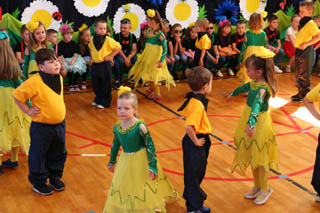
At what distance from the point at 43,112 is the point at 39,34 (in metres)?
1.76

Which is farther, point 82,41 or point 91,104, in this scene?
point 82,41

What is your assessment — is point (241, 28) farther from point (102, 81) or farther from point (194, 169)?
point (194, 169)

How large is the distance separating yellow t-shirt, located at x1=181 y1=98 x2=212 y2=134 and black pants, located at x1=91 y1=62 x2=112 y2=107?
335 centimetres

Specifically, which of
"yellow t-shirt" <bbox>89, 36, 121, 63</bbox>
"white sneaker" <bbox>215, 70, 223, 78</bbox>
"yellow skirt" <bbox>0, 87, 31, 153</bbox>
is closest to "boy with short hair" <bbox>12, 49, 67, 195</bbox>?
"yellow skirt" <bbox>0, 87, 31, 153</bbox>

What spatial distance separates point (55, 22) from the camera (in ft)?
26.3

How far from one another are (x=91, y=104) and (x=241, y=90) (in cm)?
356

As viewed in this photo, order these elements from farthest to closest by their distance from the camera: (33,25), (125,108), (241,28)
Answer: (241,28), (33,25), (125,108)

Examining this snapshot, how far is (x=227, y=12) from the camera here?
30.9ft

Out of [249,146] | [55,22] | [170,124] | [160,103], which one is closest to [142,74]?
[160,103]

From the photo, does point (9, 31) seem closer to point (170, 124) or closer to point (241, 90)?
point (170, 124)

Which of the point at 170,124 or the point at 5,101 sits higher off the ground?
the point at 5,101

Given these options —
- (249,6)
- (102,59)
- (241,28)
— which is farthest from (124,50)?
(249,6)

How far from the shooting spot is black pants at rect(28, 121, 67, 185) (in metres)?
3.97

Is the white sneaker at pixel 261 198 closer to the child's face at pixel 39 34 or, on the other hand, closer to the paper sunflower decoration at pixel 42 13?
the child's face at pixel 39 34
